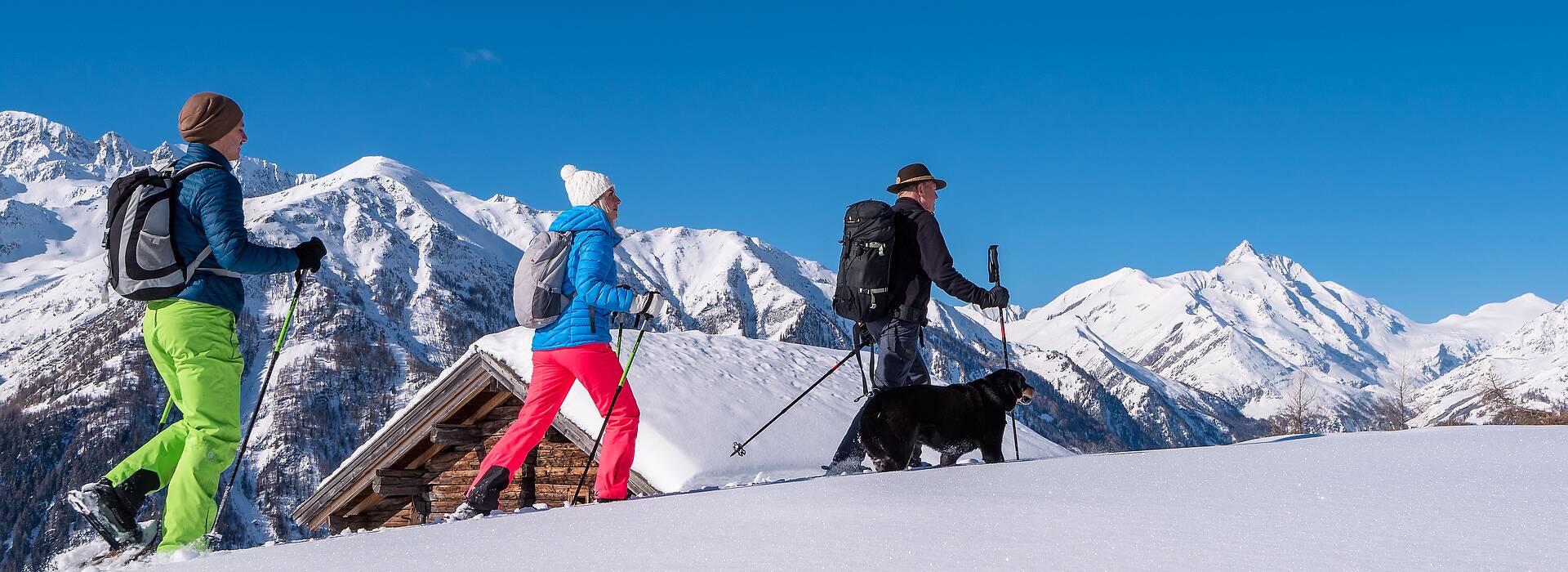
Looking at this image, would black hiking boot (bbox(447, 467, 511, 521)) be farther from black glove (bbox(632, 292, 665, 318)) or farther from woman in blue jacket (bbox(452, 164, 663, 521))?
black glove (bbox(632, 292, 665, 318))

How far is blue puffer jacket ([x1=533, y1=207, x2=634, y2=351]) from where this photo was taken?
636cm

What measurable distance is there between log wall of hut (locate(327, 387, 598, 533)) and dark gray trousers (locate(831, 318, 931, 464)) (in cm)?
471

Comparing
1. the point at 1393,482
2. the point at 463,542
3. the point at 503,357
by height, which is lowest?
the point at 463,542

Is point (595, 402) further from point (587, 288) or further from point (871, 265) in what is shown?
point (871, 265)

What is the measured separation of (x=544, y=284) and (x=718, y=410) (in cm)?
461

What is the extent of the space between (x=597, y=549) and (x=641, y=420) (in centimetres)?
593

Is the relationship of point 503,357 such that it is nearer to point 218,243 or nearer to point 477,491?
point 477,491

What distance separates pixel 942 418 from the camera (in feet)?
25.1

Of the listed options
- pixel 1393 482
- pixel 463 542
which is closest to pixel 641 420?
pixel 463 542

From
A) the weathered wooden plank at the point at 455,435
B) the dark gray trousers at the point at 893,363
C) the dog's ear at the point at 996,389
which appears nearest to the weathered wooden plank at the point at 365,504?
the weathered wooden plank at the point at 455,435

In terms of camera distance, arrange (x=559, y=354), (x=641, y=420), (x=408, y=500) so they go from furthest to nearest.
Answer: (x=408, y=500)
(x=641, y=420)
(x=559, y=354)

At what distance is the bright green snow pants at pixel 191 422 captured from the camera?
16.5 feet

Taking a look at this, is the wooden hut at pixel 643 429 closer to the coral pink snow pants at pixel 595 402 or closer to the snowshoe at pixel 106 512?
the coral pink snow pants at pixel 595 402

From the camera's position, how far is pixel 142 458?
5.12m
